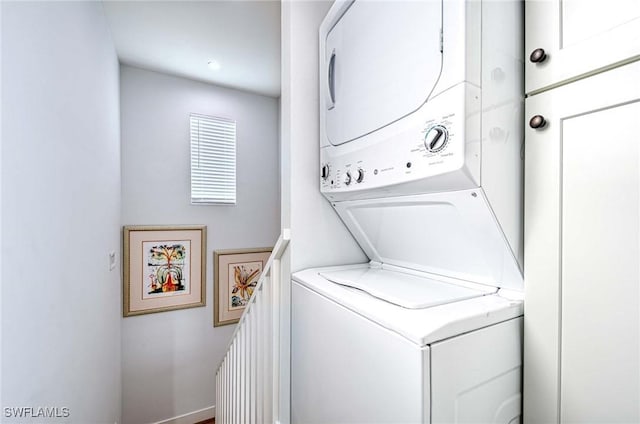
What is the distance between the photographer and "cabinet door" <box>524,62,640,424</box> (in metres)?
0.61

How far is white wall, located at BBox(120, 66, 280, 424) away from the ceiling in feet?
0.91

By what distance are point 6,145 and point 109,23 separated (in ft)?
5.62

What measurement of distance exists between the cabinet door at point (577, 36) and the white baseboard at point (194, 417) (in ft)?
12.1

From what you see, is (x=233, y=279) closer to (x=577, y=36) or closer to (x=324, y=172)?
(x=324, y=172)

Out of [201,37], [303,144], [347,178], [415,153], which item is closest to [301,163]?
[303,144]

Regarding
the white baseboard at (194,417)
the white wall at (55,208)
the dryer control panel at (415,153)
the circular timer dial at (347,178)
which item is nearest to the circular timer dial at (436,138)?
the dryer control panel at (415,153)

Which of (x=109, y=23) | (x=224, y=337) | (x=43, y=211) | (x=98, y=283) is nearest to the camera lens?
(x=43, y=211)

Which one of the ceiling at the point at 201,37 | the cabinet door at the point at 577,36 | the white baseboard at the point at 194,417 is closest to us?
the cabinet door at the point at 577,36

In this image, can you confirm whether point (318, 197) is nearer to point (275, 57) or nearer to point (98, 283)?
point (98, 283)

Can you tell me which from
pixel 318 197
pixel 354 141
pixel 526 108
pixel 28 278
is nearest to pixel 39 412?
pixel 28 278

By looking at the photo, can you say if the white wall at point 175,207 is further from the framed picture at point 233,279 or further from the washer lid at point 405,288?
the washer lid at point 405,288

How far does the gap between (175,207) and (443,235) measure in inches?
105

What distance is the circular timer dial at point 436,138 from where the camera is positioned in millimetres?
695

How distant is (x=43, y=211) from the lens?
1052 mm
